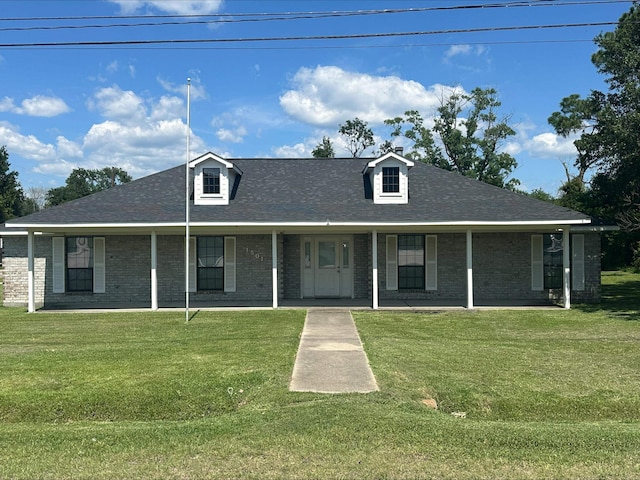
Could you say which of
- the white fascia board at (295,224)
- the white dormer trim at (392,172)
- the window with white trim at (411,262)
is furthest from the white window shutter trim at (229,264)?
the window with white trim at (411,262)

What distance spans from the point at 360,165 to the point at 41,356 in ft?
43.3

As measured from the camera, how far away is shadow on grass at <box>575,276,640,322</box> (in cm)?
1377

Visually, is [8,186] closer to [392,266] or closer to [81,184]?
[81,184]

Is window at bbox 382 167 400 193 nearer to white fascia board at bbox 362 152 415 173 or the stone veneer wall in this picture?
white fascia board at bbox 362 152 415 173

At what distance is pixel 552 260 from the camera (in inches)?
653

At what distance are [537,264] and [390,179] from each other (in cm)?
555

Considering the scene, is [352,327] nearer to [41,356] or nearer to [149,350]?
[149,350]

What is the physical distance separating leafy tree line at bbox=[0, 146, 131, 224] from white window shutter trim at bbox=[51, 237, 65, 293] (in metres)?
24.2

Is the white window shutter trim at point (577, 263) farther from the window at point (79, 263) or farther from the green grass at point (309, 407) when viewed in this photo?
the window at point (79, 263)

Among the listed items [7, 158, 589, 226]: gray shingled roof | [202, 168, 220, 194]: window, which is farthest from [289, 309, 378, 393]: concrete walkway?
[202, 168, 220, 194]: window

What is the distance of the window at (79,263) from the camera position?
54.6ft

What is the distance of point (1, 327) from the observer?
12.3 m

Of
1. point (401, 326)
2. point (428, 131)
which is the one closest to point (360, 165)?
point (401, 326)

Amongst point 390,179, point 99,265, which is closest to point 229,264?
point 99,265
